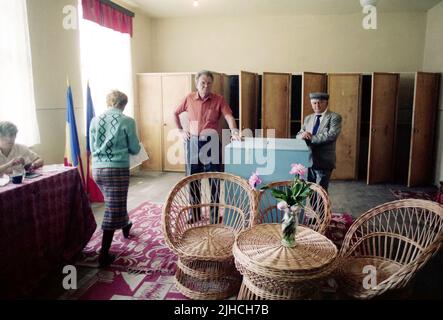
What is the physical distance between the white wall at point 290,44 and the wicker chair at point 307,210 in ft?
12.3

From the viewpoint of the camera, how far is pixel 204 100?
323 cm

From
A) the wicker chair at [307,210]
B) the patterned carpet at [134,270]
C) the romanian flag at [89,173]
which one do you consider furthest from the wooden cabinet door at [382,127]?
the romanian flag at [89,173]

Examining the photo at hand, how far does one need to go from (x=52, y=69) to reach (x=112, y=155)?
1.76 m

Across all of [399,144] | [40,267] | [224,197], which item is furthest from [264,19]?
[40,267]

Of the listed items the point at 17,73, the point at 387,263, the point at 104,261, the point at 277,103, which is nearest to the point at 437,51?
the point at 277,103

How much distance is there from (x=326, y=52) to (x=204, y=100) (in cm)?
327

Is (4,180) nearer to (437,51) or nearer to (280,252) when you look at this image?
(280,252)

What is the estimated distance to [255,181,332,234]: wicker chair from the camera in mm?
2094

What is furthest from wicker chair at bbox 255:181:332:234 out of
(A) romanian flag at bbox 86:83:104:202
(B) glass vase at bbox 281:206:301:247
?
(A) romanian flag at bbox 86:83:104:202

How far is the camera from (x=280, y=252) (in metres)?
1.71

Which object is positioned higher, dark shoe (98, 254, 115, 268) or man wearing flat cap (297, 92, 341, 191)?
man wearing flat cap (297, 92, 341, 191)

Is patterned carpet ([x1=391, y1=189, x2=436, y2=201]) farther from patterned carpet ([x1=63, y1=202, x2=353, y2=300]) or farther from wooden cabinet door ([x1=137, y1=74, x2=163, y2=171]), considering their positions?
wooden cabinet door ([x1=137, y1=74, x2=163, y2=171])

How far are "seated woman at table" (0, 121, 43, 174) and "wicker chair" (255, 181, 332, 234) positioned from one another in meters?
1.68
